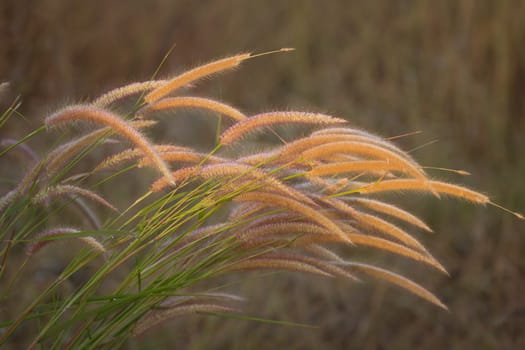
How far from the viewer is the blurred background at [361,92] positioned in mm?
3488

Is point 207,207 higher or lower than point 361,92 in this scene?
higher

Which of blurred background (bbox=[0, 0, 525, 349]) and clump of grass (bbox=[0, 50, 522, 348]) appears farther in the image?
blurred background (bbox=[0, 0, 525, 349])

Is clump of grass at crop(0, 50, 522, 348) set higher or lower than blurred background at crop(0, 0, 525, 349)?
higher

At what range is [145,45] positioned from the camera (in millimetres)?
4719

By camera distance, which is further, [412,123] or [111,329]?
[412,123]

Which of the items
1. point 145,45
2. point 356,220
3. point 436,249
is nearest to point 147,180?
point 145,45

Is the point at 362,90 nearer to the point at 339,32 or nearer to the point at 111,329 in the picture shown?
the point at 339,32

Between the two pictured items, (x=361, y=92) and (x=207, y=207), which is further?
(x=361, y=92)

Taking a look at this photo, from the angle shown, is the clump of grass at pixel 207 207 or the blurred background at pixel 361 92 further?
the blurred background at pixel 361 92

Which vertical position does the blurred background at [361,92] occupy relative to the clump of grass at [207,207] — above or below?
below

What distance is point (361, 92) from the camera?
15.9 feet

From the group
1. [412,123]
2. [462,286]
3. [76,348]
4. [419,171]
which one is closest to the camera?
[419,171]

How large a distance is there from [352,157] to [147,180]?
7.87 ft

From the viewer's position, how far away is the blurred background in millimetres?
3488
